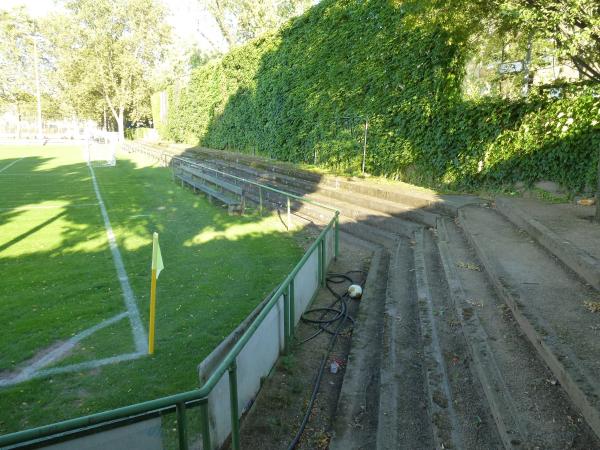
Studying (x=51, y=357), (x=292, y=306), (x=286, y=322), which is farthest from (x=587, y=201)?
(x=51, y=357)

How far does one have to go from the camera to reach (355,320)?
19.0 feet

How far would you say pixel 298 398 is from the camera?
4336 mm

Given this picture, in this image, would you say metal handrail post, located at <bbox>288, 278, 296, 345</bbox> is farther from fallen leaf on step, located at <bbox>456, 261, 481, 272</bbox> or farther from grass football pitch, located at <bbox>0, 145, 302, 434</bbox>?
fallen leaf on step, located at <bbox>456, 261, 481, 272</bbox>

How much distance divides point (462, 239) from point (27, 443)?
7.04 metres

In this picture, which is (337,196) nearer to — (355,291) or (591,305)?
(355,291)

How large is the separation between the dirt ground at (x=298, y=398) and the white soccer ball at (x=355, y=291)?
0.85 meters

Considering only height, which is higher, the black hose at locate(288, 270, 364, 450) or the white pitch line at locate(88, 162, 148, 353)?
the black hose at locate(288, 270, 364, 450)

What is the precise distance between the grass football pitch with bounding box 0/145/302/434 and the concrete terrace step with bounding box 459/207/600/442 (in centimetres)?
340

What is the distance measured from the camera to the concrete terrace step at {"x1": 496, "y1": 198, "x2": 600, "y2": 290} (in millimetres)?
5152

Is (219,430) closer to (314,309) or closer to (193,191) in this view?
(314,309)

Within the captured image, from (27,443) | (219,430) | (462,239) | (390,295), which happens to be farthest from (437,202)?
(27,443)

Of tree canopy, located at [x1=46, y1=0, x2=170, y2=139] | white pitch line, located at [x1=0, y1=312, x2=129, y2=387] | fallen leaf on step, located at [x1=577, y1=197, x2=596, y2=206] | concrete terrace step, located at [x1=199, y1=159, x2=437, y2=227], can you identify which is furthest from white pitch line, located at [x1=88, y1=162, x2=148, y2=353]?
tree canopy, located at [x1=46, y1=0, x2=170, y2=139]

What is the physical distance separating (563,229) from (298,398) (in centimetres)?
505

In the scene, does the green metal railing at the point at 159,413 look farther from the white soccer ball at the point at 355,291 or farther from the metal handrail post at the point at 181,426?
the white soccer ball at the point at 355,291
